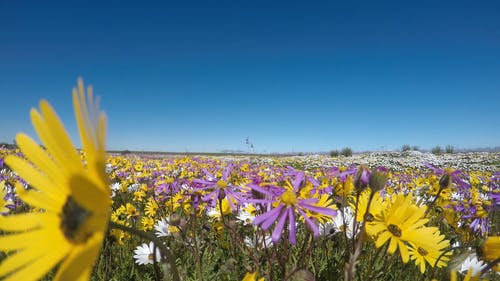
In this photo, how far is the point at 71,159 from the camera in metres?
0.47

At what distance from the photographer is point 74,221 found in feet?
1.58

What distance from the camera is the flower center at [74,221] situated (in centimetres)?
47

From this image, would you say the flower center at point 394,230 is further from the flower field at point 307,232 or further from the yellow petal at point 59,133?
the yellow petal at point 59,133

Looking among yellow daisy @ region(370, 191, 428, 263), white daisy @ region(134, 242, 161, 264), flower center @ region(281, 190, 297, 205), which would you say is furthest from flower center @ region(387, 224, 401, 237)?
white daisy @ region(134, 242, 161, 264)

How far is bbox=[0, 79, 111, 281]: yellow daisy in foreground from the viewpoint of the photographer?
0.43 m

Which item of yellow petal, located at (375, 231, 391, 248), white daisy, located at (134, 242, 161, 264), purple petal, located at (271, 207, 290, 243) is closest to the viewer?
purple petal, located at (271, 207, 290, 243)

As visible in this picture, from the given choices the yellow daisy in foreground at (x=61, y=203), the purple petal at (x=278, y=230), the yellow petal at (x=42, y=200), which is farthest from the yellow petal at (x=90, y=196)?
the purple petal at (x=278, y=230)

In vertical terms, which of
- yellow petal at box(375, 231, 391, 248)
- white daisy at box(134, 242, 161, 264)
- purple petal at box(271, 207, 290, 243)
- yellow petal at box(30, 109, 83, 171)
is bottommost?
white daisy at box(134, 242, 161, 264)

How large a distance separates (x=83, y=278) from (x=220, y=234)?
2.25 meters

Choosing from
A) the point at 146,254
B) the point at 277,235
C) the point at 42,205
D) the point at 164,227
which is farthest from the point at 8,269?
the point at 164,227

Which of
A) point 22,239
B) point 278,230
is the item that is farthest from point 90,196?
point 278,230

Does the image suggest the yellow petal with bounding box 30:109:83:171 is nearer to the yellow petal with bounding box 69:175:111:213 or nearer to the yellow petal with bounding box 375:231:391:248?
the yellow petal with bounding box 69:175:111:213

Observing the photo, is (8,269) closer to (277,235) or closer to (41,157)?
(41,157)

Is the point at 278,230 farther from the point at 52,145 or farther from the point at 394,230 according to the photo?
the point at 52,145
